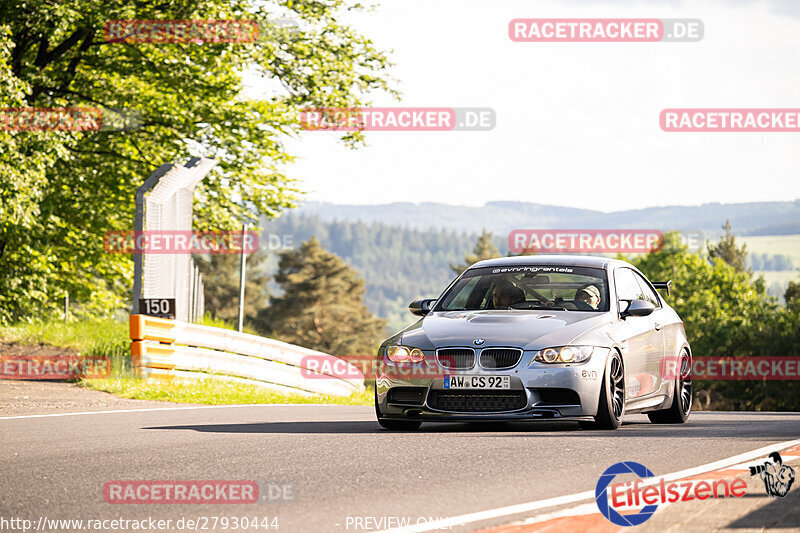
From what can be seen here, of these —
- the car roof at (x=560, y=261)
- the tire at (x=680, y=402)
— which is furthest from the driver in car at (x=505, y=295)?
the tire at (x=680, y=402)

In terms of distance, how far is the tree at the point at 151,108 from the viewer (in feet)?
74.4

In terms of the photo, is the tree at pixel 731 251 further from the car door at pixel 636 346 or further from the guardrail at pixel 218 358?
the car door at pixel 636 346

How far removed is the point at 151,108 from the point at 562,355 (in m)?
17.1

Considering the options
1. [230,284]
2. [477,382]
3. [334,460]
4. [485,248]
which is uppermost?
[485,248]

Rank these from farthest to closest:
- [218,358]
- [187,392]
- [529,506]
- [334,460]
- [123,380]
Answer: [218,358]
[123,380]
[187,392]
[334,460]
[529,506]

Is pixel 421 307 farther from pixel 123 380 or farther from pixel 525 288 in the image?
pixel 123 380

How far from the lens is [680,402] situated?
36.6 feet

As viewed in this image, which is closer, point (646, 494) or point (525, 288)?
point (646, 494)

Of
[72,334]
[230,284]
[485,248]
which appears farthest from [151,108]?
[485,248]

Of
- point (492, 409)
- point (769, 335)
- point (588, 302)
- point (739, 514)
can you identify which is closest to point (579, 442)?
point (492, 409)

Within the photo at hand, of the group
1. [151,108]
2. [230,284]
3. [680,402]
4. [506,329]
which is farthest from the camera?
[230,284]

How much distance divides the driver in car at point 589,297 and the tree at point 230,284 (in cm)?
8564

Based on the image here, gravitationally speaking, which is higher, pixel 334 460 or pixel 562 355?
pixel 562 355

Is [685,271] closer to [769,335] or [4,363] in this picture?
[769,335]
